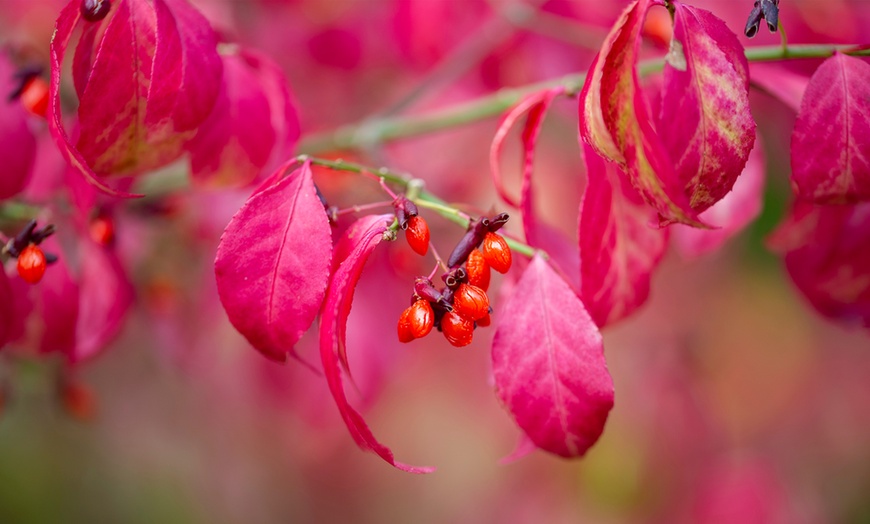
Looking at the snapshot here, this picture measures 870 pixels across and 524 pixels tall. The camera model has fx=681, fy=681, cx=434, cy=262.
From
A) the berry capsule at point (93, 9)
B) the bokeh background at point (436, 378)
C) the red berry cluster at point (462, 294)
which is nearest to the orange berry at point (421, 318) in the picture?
the red berry cluster at point (462, 294)

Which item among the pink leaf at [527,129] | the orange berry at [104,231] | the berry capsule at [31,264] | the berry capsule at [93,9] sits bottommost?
the orange berry at [104,231]

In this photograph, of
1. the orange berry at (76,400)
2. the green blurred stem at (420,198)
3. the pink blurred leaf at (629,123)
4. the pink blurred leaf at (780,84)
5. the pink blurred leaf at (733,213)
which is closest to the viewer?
the pink blurred leaf at (629,123)

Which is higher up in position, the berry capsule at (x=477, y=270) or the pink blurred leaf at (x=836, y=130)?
the pink blurred leaf at (x=836, y=130)

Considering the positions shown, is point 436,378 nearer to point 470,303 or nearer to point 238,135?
point 238,135

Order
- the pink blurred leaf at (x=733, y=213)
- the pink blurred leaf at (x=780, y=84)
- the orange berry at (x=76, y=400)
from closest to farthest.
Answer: the pink blurred leaf at (x=780, y=84), the pink blurred leaf at (x=733, y=213), the orange berry at (x=76, y=400)

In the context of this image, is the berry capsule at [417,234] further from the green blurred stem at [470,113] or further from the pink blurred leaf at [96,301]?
the pink blurred leaf at [96,301]

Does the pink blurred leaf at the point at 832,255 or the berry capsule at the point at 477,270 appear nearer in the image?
the berry capsule at the point at 477,270

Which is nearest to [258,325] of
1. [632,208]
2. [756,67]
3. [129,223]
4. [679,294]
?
[632,208]
